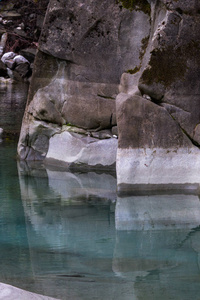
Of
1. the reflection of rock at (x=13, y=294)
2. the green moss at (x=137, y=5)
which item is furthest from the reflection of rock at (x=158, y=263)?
the green moss at (x=137, y=5)

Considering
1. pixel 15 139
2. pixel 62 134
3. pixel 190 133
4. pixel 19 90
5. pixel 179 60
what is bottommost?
pixel 19 90

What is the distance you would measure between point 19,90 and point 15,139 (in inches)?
488

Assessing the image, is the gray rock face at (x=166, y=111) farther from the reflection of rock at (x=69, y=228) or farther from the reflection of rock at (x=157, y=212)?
the reflection of rock at (x=69, y=228)

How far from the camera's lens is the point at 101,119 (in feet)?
26.6

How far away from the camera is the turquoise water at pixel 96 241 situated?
373 centimetres

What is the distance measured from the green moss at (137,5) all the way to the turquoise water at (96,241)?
240cm

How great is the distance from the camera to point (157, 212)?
222 inches

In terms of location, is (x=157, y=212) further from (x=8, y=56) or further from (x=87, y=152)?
(x=8, y=56)

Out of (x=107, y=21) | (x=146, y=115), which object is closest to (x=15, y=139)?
(x=107, y=21)

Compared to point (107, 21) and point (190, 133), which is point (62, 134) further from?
point (190, 133)

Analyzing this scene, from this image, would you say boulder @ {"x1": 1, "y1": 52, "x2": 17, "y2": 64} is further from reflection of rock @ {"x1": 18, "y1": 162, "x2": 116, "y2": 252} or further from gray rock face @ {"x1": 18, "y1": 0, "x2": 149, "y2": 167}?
reflection of rock @ {"x1": 18, "y1": 162, "x2": 116, "y2": 252}

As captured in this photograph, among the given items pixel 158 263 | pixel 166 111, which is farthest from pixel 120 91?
pixel 158 263

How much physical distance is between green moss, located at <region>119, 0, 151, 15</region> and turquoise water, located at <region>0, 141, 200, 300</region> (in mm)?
2398

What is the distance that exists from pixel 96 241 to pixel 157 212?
1080 mm
